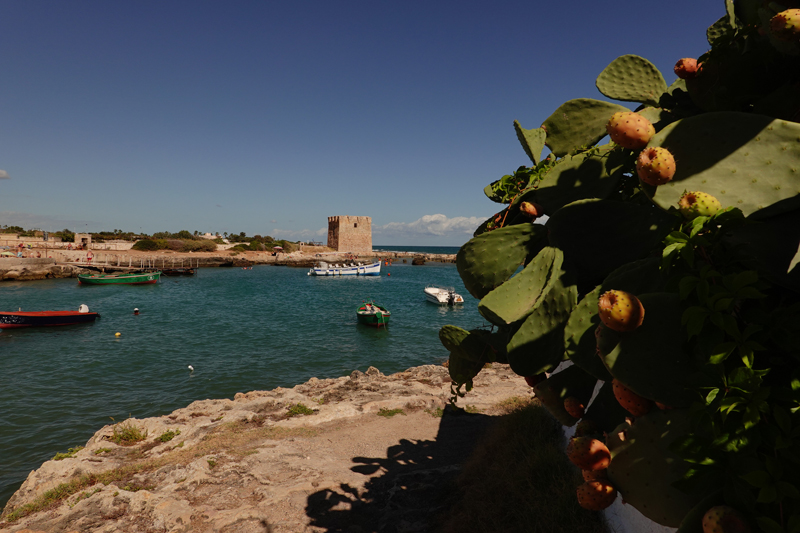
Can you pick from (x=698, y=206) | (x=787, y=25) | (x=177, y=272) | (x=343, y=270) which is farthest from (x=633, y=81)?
(x=177, y=272)

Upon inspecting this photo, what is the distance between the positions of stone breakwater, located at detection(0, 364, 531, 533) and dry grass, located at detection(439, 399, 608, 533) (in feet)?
1.84

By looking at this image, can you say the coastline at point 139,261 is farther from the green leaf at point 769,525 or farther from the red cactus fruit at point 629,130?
the green leaf at point 769,525

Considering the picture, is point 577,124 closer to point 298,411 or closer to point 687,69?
point 687,69

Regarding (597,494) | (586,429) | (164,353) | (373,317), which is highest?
(586,429)

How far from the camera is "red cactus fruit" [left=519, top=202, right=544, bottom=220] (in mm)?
2354

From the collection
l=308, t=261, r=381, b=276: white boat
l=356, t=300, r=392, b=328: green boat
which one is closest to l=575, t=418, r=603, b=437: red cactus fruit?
l=356, t=300, r=392, b=328: green boat

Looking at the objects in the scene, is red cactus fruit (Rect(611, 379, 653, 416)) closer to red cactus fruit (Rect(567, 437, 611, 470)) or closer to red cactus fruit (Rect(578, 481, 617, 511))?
red cactus fruit (Rect(567, 437, 611, 470))

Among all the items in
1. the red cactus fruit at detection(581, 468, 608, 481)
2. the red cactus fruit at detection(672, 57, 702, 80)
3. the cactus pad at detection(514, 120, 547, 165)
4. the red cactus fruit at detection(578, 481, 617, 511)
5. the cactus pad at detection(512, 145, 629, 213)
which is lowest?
the red cactus fruit at detection(578, 481, 617, 511)

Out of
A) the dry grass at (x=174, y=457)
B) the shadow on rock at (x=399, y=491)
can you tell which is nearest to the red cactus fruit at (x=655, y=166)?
the shadow on rock at (x=399, y=491)

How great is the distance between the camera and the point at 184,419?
9.54 metres

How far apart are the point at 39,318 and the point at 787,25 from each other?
97.3 ft

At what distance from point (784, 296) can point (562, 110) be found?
167 cm

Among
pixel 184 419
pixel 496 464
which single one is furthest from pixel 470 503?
pixel 184 419

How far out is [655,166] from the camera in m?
1.35
